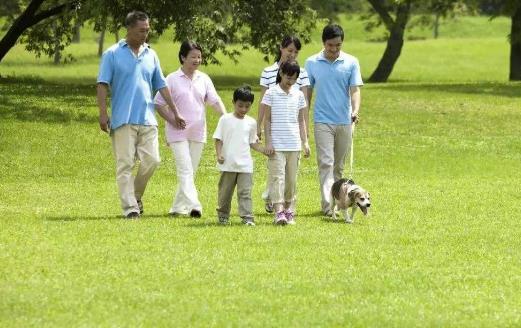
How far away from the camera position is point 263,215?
14672 millimetres

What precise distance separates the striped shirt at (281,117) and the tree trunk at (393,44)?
108ft

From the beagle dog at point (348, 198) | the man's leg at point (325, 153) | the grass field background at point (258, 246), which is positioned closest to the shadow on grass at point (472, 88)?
the grass field background at point (258, 246)

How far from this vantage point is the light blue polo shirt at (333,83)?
14.7m

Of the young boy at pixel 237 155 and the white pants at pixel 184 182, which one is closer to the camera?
the young boy at pixel 237 155

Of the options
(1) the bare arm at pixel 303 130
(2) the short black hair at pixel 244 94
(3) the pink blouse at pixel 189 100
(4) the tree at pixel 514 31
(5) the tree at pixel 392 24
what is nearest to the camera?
(2) the short black hair at pixel 244 94

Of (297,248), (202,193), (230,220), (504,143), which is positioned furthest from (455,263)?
(504,143)

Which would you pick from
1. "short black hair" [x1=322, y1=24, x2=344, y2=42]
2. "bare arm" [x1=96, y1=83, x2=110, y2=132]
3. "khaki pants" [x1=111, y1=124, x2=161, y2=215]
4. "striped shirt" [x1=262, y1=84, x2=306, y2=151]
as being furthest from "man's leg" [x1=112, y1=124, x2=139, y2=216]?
"short black hair" [x1=322, y1=24, x2=344, y2=42]

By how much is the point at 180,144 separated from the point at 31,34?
2462 centimetres

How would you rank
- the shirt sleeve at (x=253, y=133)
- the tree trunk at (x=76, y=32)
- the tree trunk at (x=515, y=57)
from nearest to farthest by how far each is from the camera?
the shirt sleeve at (x=253, y=133)
the tree trunk at (x=76, y=32)
the tree trunk at (x=515, y=57)

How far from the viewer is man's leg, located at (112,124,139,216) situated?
13727mm

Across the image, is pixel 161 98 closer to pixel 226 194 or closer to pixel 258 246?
pixel 226 194

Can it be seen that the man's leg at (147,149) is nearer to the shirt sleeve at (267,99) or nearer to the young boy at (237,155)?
the young boy at (237,155)

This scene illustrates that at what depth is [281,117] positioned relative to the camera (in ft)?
44.4

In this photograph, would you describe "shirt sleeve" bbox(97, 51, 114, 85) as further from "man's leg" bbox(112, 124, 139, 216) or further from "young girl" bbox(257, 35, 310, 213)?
"young girl" bbox(257, 35, 310, 213)
